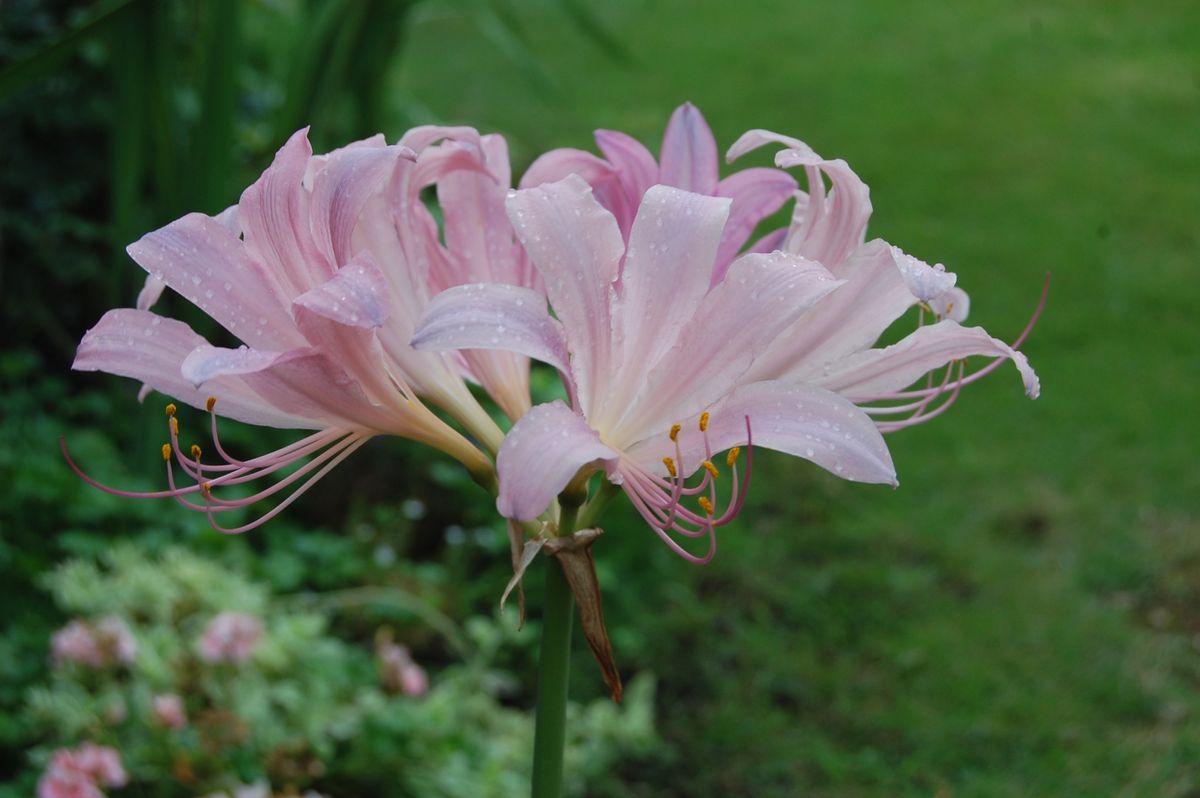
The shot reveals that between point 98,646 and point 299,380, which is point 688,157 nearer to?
point 299,380

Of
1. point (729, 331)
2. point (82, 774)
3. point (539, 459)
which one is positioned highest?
point (729, 331)

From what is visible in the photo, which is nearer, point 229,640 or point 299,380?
point 299,380

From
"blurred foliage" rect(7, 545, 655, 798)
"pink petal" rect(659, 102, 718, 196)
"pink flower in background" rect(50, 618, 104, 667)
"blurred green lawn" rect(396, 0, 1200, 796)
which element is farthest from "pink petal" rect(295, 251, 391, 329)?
"blurred green lawn" rect(396, 0, 1200, 796)

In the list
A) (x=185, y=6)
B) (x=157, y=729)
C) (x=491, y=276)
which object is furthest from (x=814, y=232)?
(x=185, y=6)

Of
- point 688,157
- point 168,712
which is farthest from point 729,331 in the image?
point 168,712

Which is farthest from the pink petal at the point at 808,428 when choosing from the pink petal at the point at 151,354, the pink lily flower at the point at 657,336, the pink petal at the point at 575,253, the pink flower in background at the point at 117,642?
the pink flower in background at the point at 117,642

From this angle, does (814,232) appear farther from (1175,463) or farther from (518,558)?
(1175,463)

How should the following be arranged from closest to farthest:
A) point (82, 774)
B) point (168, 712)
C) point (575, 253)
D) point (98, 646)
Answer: point (575, 253), point (82, 774), point (168, 712), point (98, 646)
